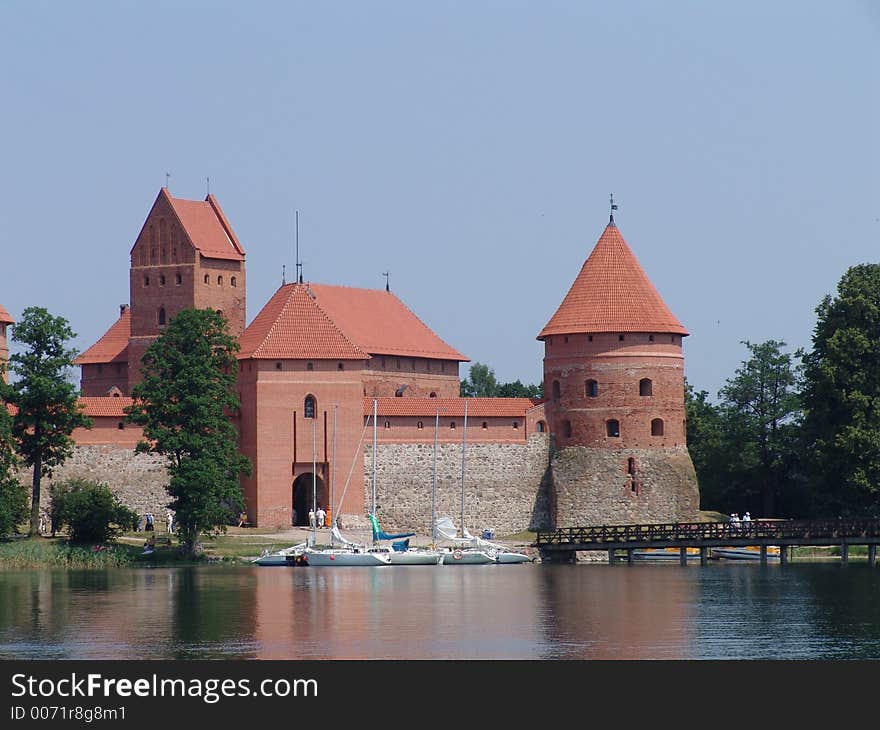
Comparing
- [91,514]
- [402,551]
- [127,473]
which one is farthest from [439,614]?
[127,473]

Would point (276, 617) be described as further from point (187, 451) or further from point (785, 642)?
point (187, 451)

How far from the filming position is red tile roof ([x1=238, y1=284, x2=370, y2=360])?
57094mm

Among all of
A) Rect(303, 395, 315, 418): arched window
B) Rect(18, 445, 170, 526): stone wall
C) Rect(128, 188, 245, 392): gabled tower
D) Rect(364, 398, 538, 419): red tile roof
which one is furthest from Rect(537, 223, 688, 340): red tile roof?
Rect(18, 445, 170, 526): stone wall

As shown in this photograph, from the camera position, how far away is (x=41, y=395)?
5106 centimetres

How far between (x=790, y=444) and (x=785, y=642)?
3506 cm

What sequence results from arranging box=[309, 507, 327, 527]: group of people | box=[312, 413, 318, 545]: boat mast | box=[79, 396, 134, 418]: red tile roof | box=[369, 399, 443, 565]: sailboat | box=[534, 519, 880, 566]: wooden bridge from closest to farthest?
box=[534, 519, 880, 566]: wooden bridge, box=[369, 399, 443, 565]: sailboat, box=[312, 413, 318, 545]: boat mast, box=[309, 507, 327, 527]: group of people, box=[79, 396, 134, 418]: red tile roof

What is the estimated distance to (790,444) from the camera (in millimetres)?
66562

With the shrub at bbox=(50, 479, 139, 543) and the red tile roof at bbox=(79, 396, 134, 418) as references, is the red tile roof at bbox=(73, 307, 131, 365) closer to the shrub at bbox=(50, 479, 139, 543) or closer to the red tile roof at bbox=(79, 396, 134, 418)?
the red tile roof at bbox=(79, 396, 134, 418)

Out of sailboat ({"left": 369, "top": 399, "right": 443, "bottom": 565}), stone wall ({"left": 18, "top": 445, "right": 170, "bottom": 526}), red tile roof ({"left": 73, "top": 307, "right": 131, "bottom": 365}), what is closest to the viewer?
sailboat ({"left": 369, "top": 399, "right": 443, "bottom": 565})

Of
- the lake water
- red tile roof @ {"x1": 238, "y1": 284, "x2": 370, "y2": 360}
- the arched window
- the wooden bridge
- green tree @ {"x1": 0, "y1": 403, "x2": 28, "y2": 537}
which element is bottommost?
the lake water

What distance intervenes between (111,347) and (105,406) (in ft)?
27.8

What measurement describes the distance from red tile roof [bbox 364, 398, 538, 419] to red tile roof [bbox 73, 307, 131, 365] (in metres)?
9.63

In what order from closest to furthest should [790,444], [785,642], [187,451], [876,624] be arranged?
[785,642] → [876,624] → [187,451] → [790,444]
